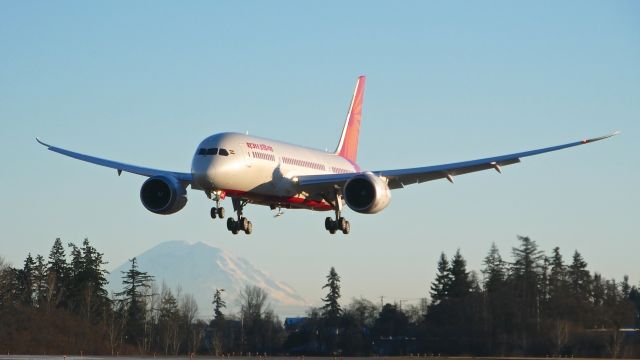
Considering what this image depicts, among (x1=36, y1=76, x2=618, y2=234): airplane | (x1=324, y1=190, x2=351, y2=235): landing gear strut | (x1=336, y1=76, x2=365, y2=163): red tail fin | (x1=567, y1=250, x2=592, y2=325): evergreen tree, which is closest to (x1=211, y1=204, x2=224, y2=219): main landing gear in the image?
(x1=36, y1=76, x2=618, y2=234): airplane

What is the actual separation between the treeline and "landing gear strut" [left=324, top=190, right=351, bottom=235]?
22952 millimetres

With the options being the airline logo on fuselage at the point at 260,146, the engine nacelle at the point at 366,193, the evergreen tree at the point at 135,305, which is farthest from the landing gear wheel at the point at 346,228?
the evergreen tree at the point at 135,305

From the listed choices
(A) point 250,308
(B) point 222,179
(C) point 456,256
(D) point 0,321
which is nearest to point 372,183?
(B) point 222,179

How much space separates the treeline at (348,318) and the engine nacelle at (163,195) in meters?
32.4

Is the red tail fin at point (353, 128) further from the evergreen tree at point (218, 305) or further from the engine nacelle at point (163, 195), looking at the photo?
the evergreen tree at point (218, 305)

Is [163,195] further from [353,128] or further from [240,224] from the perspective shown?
[353,128]

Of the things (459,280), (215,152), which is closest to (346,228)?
(215,152)

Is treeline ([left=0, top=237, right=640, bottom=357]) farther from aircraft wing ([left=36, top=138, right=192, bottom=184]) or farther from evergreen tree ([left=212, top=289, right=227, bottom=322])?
aircraft wing ([left=36, top=138, right=192, bottom=184])

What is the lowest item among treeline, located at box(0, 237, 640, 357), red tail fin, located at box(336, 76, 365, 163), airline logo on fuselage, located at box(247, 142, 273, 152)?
treeline, located at box(0, 237, 640, 357)

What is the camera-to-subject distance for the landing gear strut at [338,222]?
6550cm

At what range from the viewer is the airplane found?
57156 mm

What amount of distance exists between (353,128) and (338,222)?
18713 mm

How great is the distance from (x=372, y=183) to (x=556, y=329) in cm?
2753

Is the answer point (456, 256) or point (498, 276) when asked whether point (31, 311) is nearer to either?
point (498, 276)
